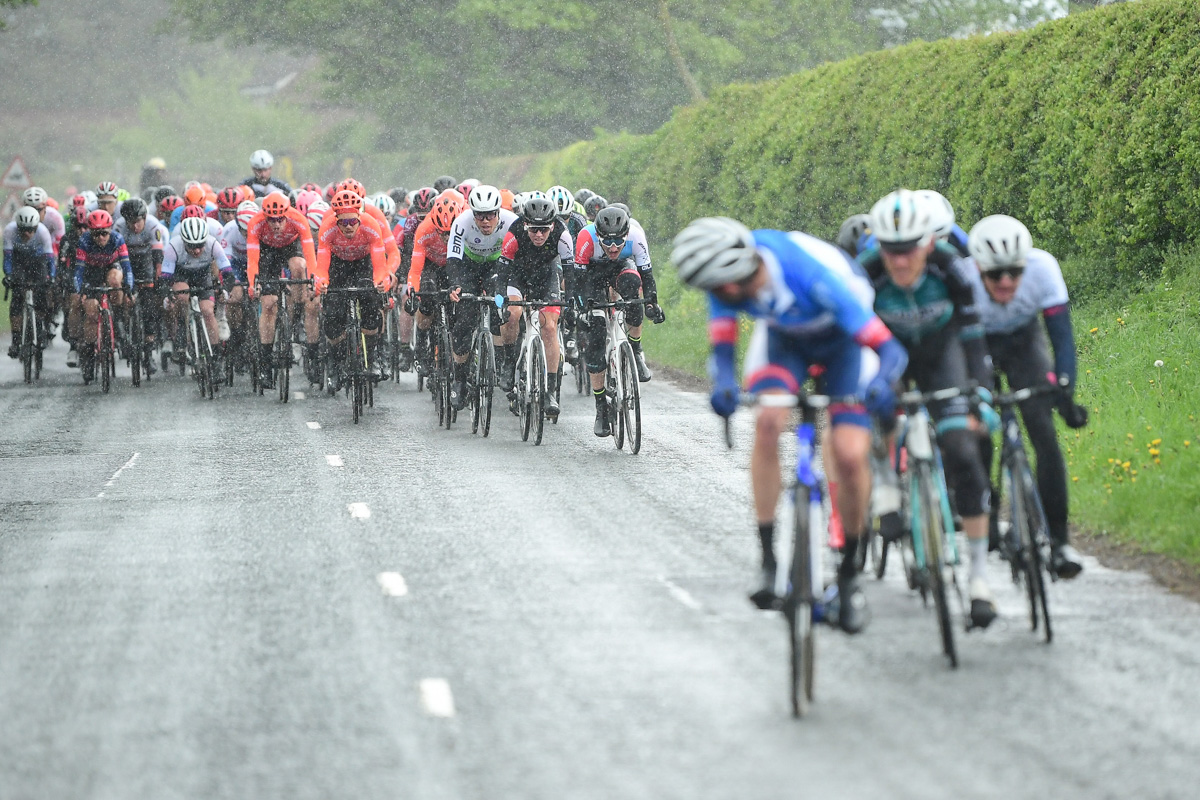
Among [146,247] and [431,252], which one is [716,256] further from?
[146,247]

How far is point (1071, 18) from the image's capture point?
16859mm

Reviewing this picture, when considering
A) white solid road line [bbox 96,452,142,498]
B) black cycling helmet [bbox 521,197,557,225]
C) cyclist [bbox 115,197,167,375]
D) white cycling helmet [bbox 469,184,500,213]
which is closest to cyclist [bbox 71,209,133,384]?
cyclist [bbox 115,197,167,375]

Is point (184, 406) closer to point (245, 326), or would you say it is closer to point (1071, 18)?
point (245, 326)

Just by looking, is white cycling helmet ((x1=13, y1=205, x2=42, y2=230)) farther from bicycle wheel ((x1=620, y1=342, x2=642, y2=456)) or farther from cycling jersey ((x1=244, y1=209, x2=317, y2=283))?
bicycle wheel ((x1=620, y1=342, x2=642, y2=456))

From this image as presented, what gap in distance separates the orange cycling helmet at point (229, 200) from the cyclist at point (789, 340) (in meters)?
16.7

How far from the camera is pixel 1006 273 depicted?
7.70 m

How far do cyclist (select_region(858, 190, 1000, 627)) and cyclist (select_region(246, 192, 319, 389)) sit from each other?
10.8 m

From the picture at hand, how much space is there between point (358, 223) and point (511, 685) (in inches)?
419

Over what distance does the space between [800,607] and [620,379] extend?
7585 mm

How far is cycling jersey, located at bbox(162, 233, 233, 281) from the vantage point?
18969mm

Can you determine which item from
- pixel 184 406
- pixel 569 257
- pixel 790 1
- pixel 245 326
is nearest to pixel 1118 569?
pixel 569 257

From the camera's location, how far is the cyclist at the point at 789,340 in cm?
652

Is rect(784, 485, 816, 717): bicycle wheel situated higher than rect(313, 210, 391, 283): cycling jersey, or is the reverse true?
rect(313, 210, 391, 283): cycling jersey

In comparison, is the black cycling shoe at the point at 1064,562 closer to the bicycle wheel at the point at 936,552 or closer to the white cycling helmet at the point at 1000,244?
the bicycle wheel at the point at 936,552
